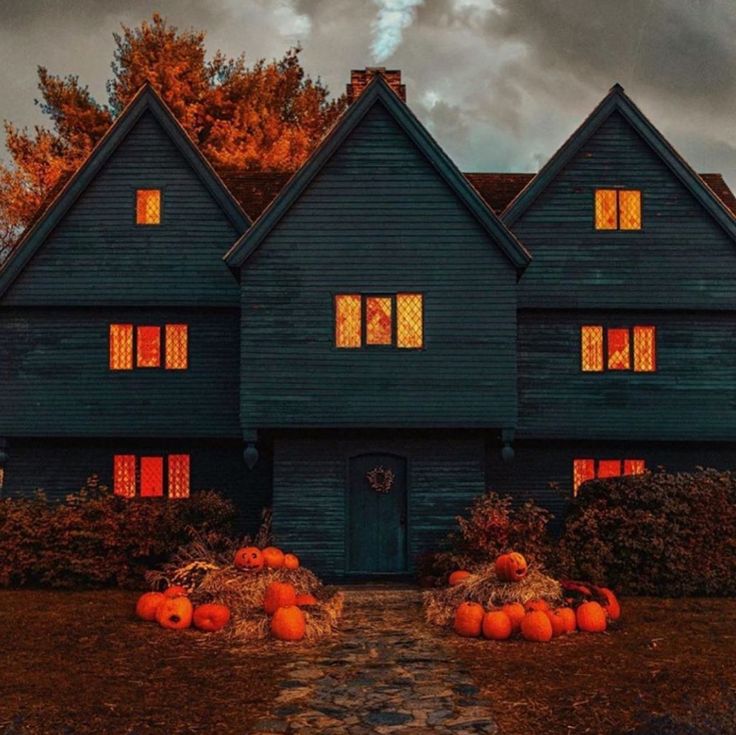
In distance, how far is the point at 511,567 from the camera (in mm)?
16391

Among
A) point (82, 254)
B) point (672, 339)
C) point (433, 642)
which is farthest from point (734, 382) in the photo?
point (82, 254)

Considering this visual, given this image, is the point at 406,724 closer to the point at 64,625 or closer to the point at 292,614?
the point at 292,614

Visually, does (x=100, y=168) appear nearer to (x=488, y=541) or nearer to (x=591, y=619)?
(x=488, y=541)

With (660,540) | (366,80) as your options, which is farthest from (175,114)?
(660,540)

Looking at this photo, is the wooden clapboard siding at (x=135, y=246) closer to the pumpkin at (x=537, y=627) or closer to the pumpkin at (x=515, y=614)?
the pumpkin at (x=515, y=614)

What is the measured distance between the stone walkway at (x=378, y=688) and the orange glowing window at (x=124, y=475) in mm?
10138

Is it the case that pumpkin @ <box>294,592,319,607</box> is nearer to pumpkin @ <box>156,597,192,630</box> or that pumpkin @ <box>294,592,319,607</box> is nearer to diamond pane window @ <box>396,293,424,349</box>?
pumpkin @ <box>156,597,192,630</box>

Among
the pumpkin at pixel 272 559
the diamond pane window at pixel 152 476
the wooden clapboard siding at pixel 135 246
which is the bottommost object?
the pumpkin at pixel 272 559

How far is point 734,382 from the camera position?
2478 centimetres

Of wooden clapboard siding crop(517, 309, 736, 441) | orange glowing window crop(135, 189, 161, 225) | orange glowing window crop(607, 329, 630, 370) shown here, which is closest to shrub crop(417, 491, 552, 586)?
wooden clapboard siding crop(517, 309, 736, 441)

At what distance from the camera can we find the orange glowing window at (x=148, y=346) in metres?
25.1

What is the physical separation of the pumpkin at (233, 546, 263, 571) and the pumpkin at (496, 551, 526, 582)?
4.43 meters

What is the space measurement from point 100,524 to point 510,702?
446 inches

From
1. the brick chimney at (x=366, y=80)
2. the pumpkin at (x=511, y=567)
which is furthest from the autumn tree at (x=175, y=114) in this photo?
the pumpkin at (x=511, y=567)
